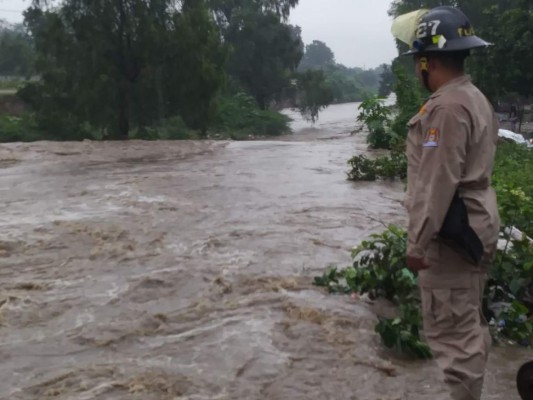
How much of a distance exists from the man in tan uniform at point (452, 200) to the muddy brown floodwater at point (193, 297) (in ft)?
3.46

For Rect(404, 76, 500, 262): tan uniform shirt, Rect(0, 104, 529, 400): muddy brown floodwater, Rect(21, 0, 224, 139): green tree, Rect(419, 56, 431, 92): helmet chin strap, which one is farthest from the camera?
Rect(21, 0, 224, 139): green tree

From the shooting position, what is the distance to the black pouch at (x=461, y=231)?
121 inches

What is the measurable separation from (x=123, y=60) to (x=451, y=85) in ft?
80.4

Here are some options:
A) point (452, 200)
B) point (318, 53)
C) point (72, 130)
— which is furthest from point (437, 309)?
point (318, 53)

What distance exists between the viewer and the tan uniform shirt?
3018mm

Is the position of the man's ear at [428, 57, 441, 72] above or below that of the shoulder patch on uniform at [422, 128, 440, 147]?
above

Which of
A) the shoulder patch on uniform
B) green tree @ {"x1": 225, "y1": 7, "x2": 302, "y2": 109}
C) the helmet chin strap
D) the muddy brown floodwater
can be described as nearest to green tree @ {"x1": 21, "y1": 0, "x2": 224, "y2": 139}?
the muddy brown floodwater

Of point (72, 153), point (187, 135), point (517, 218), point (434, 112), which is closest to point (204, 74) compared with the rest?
point (187, 135)

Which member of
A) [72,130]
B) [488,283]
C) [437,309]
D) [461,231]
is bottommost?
[72,130]

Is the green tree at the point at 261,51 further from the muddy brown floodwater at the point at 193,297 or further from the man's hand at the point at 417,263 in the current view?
the man's hand at the point at 417,263

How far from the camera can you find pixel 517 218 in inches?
232

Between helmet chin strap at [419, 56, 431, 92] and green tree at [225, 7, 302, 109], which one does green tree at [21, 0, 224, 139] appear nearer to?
green tree at [225, 7, 302, 109]

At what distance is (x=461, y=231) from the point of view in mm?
3066

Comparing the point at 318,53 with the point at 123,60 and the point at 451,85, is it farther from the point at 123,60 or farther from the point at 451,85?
the point at 451,85
